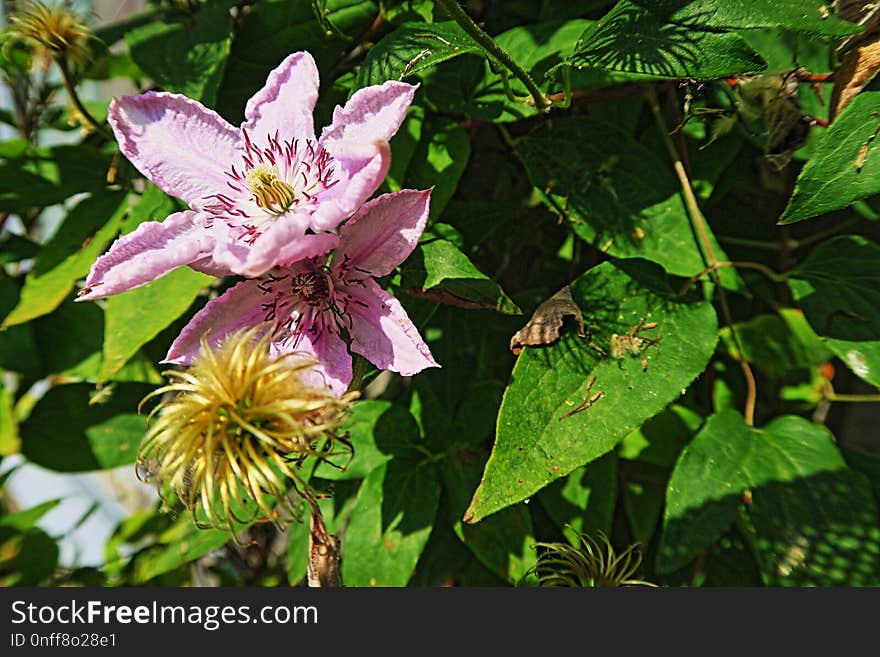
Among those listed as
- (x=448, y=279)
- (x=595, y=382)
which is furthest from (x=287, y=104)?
(x=595, y=382)

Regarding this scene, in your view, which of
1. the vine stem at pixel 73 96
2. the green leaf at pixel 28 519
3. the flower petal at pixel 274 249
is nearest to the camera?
the flower petal at pixel 274 249

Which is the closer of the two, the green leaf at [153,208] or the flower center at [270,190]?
the flower center at [270,190]

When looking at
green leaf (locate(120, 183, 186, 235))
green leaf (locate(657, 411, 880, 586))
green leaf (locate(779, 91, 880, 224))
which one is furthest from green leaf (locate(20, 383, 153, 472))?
green leaf (locate(779, 91, 880, 224))

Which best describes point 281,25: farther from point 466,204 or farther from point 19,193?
point 19,193

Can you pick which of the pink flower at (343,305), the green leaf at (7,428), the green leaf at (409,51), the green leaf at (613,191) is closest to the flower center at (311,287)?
the pink flower at (343,305)

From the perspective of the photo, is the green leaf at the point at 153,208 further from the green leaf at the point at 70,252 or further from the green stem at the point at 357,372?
the green stem at the point at 357,372

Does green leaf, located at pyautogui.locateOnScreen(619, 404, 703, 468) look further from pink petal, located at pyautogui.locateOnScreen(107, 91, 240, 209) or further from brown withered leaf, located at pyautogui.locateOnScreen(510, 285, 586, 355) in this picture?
pink petal, located at pyautogui.locateOnScreen(107, 91, 240, 209)

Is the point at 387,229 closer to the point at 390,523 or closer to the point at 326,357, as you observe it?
the point at 326,357
